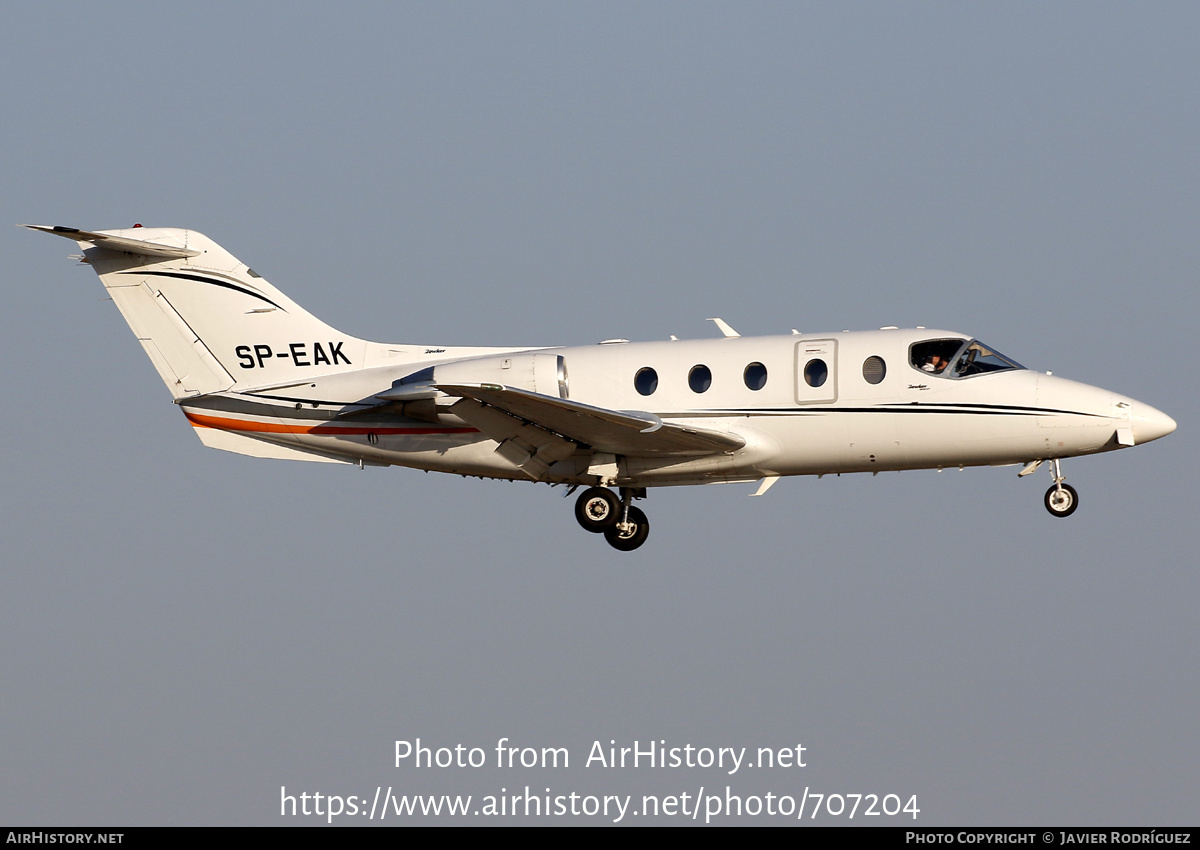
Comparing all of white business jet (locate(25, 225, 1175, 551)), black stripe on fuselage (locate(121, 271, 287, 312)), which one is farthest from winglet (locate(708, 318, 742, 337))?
black stripe on fuselage (locate(121, 271, 287, 312))

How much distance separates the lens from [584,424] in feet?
65.7

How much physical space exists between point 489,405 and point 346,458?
3.22 meters

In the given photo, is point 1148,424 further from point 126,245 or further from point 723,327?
point 126,245

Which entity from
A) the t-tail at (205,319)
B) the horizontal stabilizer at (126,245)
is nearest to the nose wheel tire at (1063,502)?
the t-tail at (205,319)

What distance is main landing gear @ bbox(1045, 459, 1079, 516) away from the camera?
20.4 meters

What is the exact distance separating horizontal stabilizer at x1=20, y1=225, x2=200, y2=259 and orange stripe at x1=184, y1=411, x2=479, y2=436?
8.55 ft

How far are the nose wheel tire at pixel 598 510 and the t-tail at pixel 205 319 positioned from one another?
423 centimetres

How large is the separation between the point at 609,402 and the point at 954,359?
193 inches

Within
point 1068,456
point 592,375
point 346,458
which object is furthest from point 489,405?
point 1068,456

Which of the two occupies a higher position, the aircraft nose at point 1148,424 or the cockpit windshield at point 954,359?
the cockpit windshield at point 954,359

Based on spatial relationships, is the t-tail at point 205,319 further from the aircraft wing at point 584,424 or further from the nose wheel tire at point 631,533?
the nose wheel tire at point 631,533

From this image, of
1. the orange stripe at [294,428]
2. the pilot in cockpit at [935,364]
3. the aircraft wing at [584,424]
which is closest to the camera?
the aircraft wing at [584,424]

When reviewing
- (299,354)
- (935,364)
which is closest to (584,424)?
(935,364)

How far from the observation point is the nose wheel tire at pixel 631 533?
21781 mm
